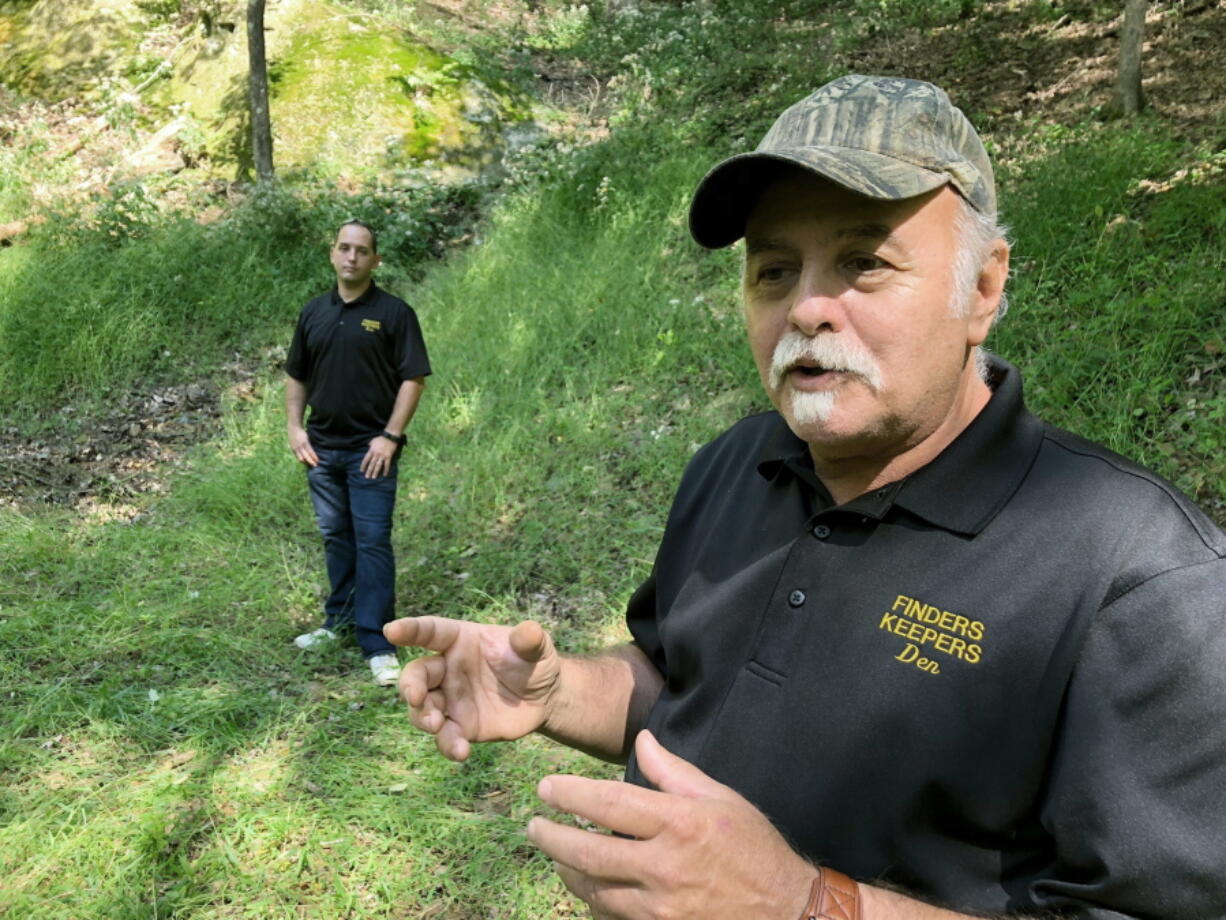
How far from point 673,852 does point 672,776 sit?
0.29 ft

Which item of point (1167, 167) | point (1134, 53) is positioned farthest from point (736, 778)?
point (1134, 53)

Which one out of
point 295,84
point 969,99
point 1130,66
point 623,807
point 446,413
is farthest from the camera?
point 295,84

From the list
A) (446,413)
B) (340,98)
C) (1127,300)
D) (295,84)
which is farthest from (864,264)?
(295,84)

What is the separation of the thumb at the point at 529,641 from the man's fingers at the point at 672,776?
0.42 m

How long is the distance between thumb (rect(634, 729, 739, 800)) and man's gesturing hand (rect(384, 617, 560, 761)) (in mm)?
477

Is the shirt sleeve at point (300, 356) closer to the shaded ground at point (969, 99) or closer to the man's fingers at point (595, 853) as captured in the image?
the shaded ground at point (969, 99)

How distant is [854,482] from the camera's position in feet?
4.51

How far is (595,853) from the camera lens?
93 cm

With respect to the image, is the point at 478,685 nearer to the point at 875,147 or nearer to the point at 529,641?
the point at 529,641

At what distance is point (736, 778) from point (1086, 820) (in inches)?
17.9

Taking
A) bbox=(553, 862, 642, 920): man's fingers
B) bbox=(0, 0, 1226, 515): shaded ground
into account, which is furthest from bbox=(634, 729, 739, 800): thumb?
bbox=(0, 0, 1226, 515): shaded ground

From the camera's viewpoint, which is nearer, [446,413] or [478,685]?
[478,685]

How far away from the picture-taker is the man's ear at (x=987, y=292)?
134cm

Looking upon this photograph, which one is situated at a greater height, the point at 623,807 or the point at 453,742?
the point at 623,807
